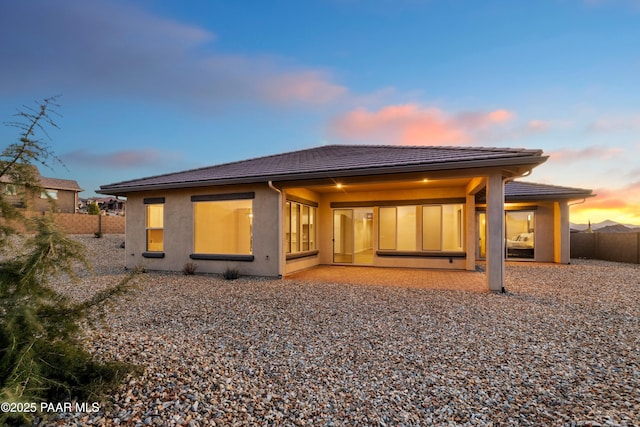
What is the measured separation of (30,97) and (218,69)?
9.84 metres

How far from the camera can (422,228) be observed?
34.9 ft

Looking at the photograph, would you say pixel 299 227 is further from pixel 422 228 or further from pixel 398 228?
pixel 422 228

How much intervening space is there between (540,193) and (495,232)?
24.7ft

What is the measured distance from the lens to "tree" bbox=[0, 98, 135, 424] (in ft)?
6.30

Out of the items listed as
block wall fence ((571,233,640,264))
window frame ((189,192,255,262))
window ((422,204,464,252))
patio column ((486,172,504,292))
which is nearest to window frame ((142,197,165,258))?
window frame ((189,192,255,262))

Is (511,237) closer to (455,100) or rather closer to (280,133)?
(455,100)

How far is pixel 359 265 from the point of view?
444 inches

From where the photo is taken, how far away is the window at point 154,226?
10289mm

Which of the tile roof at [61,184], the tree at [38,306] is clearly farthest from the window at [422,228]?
the tile roof at [61,184]

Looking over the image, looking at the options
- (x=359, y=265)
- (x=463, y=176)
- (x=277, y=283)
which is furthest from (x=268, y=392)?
(x=359, y=265)

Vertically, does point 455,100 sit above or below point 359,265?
above

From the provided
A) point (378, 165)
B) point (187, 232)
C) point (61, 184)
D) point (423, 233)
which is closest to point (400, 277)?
point (423, 233)

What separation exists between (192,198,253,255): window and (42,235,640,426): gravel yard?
10.8 ft

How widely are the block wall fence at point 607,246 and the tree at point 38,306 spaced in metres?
19.0
